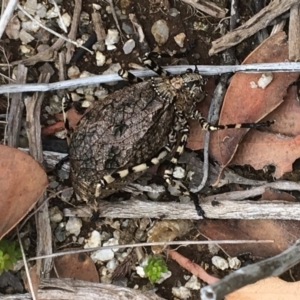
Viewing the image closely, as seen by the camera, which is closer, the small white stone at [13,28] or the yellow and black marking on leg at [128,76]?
the yellow and black marking on leg at [128,76]

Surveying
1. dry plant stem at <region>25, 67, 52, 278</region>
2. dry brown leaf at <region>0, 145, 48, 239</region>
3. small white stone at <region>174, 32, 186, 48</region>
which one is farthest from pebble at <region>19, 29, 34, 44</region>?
small white stone at <region>174, 32, 186, 48</region>

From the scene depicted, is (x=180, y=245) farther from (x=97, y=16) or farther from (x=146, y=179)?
(x=97, y=16)

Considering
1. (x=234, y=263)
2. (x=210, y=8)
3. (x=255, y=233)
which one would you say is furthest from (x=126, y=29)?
(x=234, y=263)

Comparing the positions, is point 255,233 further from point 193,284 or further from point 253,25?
point 253,25

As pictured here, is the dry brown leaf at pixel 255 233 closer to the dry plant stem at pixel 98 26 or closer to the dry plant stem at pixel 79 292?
the dry plant stem at pixel 79 292

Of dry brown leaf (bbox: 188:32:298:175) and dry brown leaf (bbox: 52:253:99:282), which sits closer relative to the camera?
dry brown leaf (bbox: 188:32:298:175)

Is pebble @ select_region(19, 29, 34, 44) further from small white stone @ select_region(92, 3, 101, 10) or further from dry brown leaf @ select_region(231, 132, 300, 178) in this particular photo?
dry brown leaf @ select_region(231, 132, 300, 178)

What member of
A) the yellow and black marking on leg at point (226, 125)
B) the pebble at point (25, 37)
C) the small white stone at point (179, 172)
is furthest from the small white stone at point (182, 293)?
the pebble at point (25, 37)
